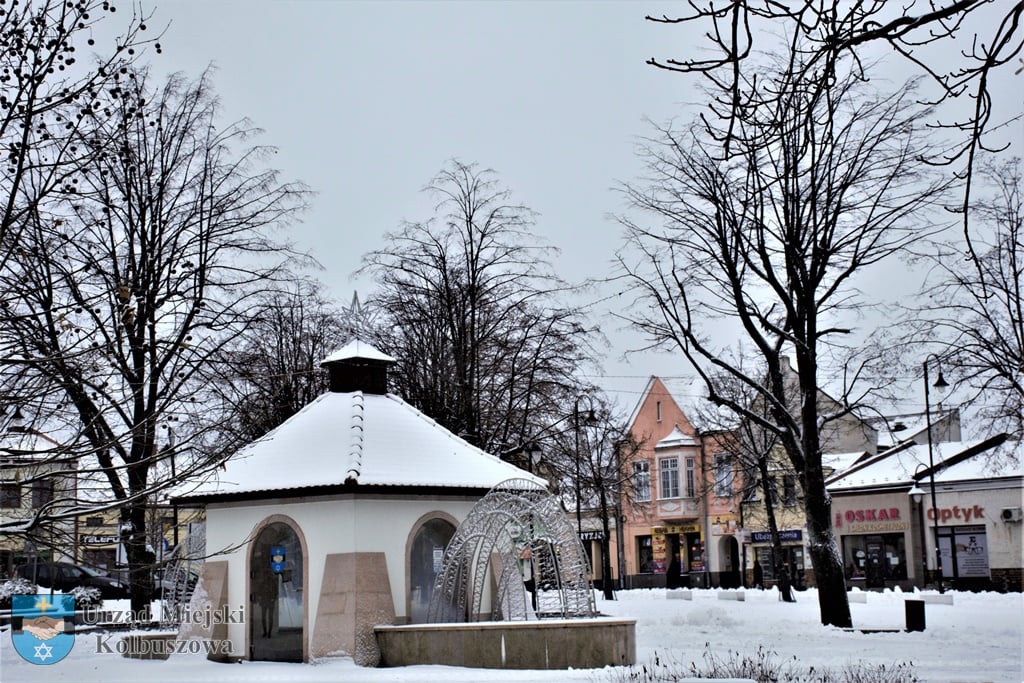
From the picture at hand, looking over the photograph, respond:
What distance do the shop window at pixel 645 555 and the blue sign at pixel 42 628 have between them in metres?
36.3

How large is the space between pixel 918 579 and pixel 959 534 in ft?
10.5

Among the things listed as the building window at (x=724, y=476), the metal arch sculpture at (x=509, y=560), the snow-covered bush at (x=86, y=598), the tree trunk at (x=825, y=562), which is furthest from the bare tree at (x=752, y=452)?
the snow-covered bush at (x=86, y=598)

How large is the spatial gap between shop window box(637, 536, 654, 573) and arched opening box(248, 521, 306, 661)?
38.2 metres

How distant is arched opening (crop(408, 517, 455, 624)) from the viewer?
68.8 feet

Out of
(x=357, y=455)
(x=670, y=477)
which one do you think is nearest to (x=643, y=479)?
(x=670, y=477)

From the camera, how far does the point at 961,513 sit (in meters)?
41.5

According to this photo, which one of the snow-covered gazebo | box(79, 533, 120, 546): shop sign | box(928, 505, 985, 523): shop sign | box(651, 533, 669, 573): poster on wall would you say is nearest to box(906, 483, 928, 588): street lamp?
box(928, 505, 985, 523): shop sign

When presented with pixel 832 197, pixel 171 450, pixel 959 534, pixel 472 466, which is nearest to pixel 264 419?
pixel 472 466

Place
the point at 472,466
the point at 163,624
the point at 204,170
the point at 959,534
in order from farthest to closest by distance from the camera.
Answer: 1. the point at 959,534
2. the point at 204,170
3. the point at 163,624
4. the point at 472,466

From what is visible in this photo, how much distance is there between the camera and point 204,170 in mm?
25891

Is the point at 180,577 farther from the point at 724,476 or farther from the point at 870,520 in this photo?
the point at 724,476

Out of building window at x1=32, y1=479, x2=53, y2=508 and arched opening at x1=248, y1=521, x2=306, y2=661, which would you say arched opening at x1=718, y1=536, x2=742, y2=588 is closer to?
arched opening at x1=248, y1=521, x2=306, y2=661

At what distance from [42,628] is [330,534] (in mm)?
6267

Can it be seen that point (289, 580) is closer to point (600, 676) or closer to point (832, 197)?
point (600, 676)
